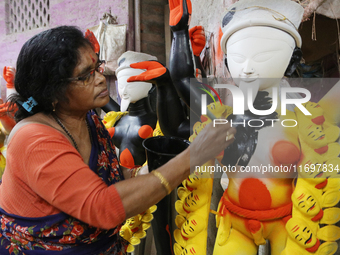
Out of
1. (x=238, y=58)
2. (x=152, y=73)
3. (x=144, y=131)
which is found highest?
(x=238, y=58)

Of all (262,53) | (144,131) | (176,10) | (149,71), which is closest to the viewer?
(262,53)

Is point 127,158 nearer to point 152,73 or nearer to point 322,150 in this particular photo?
→ point 152,73

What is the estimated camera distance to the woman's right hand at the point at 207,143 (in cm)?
87

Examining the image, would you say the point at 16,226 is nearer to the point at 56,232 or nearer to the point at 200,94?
the point at 56,232

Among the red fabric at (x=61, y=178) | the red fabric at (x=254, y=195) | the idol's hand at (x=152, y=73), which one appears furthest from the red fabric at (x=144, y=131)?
the red fabric at (x=61, y=178)

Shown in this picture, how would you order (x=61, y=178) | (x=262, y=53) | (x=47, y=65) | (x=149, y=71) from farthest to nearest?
(x=149, y=71) → (x=262, y=53) → (x=47, y=65) → (x=61, y=178)

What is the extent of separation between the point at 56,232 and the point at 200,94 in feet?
2.63

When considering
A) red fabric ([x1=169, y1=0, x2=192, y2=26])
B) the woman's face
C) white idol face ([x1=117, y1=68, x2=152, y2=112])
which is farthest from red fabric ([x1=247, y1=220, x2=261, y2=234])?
white idol face ([x1=117, y1=68, x2=152, y2=112])

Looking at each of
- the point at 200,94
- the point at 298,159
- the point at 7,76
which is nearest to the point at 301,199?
the point at 298,159

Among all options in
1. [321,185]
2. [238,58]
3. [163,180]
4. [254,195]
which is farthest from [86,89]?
[321,185]

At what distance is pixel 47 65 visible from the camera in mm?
844

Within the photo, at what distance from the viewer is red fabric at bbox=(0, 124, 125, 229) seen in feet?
2.43

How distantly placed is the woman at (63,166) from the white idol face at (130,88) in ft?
2.93

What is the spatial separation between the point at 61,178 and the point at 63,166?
0.11 feet
